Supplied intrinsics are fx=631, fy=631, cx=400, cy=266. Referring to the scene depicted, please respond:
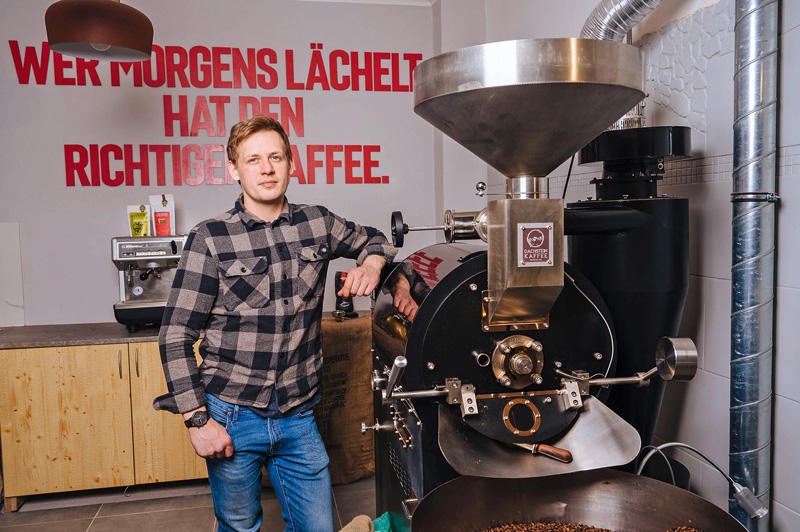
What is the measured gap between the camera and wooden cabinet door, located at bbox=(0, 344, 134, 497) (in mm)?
2975

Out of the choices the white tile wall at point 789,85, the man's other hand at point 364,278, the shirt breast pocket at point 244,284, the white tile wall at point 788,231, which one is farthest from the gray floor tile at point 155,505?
the white tile wall at point 789,85

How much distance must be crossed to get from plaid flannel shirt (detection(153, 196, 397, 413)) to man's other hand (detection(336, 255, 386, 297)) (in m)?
0.18

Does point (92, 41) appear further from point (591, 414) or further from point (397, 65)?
point (591, 414)

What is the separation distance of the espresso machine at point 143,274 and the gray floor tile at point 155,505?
0.86 meters

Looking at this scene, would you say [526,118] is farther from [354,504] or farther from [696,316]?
[354,504]

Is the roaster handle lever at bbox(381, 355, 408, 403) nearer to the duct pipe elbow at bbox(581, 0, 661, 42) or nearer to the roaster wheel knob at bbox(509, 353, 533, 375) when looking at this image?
the roaster wheel knob at bbox(509, 353, 533, 375)

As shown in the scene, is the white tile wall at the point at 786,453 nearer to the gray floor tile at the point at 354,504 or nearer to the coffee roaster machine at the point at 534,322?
the coffee roaster machine at the point at 534,322

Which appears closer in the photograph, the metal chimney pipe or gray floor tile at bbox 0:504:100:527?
the metal chimney pipe

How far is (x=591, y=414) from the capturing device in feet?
4.32

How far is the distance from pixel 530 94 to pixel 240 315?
3.48 ft

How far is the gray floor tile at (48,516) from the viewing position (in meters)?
2.93

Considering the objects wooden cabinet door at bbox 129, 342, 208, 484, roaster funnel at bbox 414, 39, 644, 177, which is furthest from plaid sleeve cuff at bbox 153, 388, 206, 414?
wooden cabinet door at bbox 129, 342, 208, 484

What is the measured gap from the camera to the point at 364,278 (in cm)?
174

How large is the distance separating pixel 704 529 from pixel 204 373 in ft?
4.26
